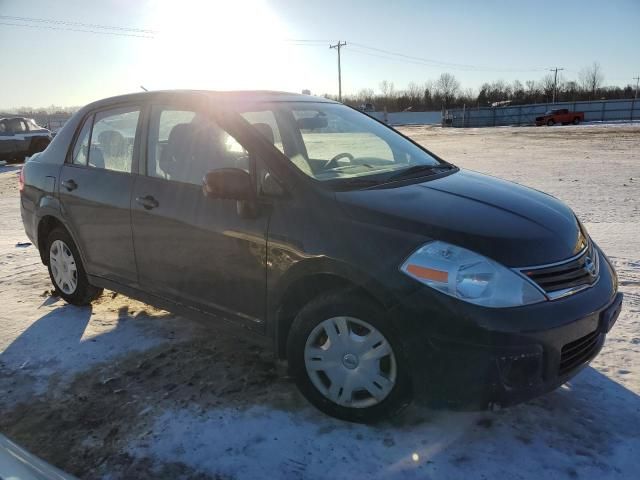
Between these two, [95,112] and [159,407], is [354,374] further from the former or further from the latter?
[95,112]

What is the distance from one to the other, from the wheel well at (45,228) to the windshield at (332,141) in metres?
2.13

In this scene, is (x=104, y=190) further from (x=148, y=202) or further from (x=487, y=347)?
(x=487, y=347)

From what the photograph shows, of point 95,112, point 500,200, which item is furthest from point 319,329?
point 95,112

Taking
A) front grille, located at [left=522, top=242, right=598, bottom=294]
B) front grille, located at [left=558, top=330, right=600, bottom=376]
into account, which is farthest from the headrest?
front grille, located at [left=558, top=330, right=600, bottom=376]

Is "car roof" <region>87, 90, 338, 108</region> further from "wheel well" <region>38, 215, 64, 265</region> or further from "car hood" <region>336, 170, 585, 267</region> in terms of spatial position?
"car hood" <region>336, 170, 585, 267</region>

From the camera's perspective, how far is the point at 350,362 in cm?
254

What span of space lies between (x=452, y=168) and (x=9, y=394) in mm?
3106

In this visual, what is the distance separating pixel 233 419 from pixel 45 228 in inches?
109

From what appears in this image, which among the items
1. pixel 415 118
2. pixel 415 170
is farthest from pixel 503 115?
pixel 415 170

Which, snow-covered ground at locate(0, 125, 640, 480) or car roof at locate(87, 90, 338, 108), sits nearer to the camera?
snow-covered ground at locate(0, 125, 640, 480)

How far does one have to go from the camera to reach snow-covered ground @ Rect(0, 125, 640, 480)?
7.68 feet

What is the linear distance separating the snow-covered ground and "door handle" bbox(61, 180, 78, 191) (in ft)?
3.37

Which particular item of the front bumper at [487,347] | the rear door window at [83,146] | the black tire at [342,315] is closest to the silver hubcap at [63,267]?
the rear door window at [83,146]

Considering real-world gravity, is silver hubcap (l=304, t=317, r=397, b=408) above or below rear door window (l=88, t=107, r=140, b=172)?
below
